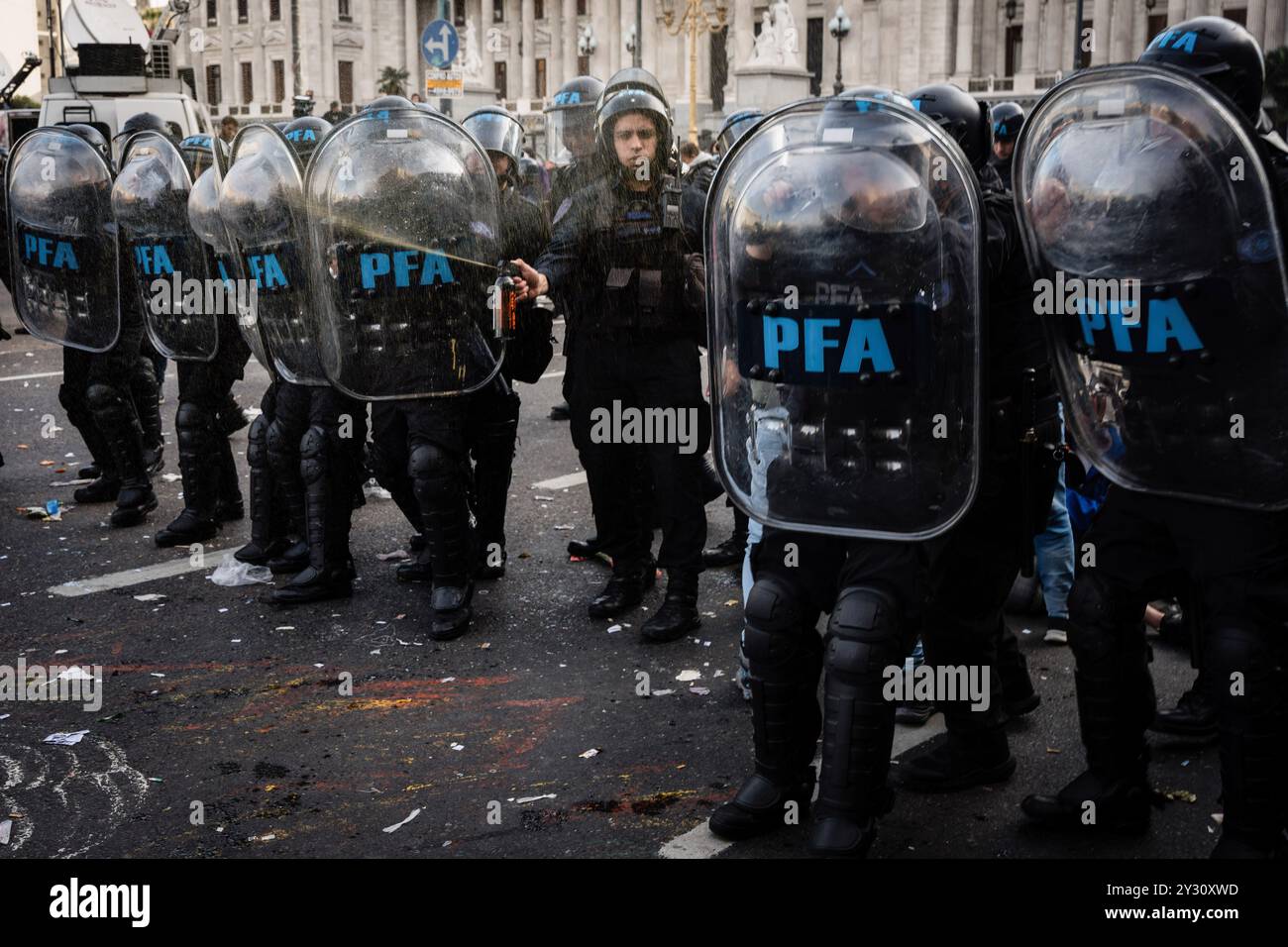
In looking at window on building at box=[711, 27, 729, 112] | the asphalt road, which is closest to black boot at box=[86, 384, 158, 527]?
the asphalt road

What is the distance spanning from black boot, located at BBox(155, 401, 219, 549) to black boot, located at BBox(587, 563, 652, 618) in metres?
2.16

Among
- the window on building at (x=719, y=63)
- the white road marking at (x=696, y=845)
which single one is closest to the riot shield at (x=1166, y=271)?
the white road marking at (x=696, y=845)

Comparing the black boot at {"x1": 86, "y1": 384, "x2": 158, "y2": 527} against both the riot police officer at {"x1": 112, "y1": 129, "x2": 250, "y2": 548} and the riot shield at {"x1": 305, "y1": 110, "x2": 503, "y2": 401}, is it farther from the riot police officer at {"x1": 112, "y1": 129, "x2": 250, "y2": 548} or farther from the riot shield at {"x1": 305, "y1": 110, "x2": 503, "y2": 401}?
the riot shield at {"x1": 305, "y1": 110, "x2": 503, "y2": 401}

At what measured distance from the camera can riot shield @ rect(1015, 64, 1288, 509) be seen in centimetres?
286

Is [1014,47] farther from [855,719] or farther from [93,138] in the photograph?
[855,719]

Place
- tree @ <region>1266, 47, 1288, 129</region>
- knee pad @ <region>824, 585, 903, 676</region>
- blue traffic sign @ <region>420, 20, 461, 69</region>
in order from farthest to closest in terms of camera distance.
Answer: tree @ <region>1266, 47, 1288, 129</region>, blue traffic sign @ <region>420, 20, 461, 69</region>, knee pad @ <region>824, 585, 903, 676</region>

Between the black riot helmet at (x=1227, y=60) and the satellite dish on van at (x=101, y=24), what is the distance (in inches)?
549

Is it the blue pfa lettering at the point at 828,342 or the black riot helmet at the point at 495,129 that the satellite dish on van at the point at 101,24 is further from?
the blue pfa lettering at the point at 828,342

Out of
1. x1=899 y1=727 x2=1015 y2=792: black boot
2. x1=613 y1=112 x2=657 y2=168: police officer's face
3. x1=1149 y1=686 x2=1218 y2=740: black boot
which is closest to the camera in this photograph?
x1=899 y1=727 x2=1015 y2=792: black boot

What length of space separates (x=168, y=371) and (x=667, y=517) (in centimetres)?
804

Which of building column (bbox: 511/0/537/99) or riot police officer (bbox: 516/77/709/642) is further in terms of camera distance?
building column (bbox: 511/0/537/99)

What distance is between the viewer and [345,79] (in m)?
81.4

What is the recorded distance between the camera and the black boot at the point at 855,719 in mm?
3178

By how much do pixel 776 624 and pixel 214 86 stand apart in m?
90.2
